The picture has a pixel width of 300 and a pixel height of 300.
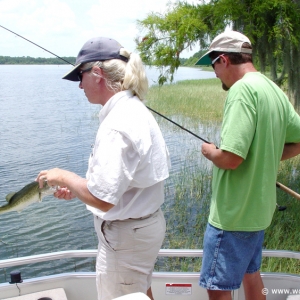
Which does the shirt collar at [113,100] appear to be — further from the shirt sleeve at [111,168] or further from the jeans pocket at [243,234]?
the jeans pocket at [243,234]

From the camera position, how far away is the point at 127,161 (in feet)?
5.65

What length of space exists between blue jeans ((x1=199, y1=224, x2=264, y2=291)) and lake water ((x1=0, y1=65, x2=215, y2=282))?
222 cm

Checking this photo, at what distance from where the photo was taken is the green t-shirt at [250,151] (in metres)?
2.02

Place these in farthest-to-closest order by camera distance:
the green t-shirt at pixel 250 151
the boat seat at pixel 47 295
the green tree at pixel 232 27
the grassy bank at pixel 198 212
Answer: the green tree at pixel 232 27, the grassy bank at pixel 198 212, the boat seat at pixel 47 295, the green t-shirt at pixel 250 151

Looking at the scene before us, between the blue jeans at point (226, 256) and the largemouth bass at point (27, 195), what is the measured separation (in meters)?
0.84

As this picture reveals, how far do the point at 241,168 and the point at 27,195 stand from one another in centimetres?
113

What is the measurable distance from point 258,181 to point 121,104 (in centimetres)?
80

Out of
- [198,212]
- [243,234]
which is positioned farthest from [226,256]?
→ [198,212]

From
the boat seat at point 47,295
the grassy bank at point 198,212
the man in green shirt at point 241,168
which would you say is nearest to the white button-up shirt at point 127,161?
the man in green shirt at point 241,168

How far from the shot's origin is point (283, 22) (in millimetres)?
5316

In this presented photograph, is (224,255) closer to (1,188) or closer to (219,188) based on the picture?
(219,188)

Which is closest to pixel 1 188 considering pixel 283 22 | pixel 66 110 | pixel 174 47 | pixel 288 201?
Answer: pixel 174 47

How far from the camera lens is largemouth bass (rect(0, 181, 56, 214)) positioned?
2197 mm

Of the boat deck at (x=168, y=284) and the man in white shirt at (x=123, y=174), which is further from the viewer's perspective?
the boat deck at (x=168, y=284)
